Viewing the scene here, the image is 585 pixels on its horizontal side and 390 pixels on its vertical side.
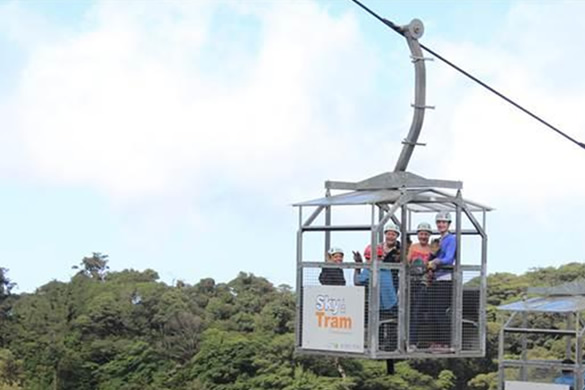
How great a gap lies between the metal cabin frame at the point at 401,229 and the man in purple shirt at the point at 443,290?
2.0 inches

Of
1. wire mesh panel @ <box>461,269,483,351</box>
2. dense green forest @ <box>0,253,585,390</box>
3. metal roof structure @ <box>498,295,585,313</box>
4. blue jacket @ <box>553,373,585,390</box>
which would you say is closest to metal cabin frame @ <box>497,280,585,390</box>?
metal roof structure @ <box>498,295,585,313</box>

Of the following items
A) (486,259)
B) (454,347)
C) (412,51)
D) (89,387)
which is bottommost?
(89,387)

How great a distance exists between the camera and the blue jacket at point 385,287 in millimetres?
12133

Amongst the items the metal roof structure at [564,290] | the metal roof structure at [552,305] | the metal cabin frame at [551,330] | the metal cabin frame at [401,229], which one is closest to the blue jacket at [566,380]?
the metal cabin frame at [551,330]

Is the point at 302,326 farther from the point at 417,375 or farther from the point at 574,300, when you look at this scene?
the point at 417,375

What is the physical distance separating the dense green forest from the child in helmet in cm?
3465

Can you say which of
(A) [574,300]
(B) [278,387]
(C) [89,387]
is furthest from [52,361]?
(A) [574,300]

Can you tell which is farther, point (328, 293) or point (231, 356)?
Answer: point (231, 356)

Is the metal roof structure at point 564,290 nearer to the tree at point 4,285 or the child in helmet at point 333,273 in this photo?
the child in helmet at point 333,273

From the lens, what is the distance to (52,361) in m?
60.2

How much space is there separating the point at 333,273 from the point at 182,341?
49.3 meters

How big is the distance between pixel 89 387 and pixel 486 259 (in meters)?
49.0

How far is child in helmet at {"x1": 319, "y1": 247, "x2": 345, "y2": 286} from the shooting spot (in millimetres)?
12438

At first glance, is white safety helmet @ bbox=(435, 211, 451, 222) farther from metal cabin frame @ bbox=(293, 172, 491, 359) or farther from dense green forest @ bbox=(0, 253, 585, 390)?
dense green forest @ bbox=(0, 253, 585, 390)
